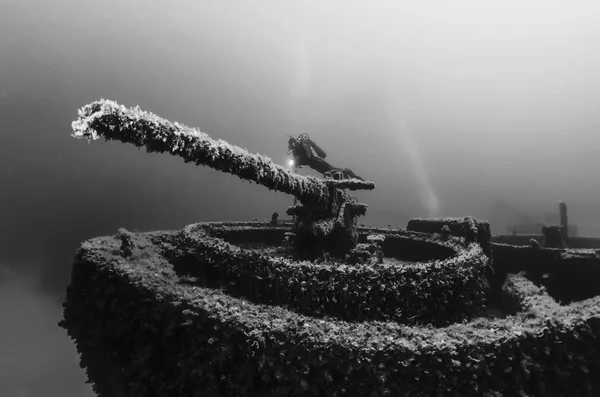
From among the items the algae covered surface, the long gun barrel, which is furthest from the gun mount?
the algae covered surface

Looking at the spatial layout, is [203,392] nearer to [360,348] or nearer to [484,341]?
[360,348]

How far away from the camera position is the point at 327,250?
10836mm

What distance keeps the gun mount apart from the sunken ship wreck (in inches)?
1.3

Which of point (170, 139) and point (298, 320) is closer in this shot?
point (170, 139)

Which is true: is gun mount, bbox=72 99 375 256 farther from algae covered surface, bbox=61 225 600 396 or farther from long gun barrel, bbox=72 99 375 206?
algae covered surface, bbox=61 225 600 396

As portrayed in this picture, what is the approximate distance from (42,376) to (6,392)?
3838mm

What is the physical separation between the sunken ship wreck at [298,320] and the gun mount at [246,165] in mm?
34

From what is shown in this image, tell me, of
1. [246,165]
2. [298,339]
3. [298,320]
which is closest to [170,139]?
[246,165]

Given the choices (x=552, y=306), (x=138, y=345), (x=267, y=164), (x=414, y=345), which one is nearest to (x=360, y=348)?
(x=414, y=345)

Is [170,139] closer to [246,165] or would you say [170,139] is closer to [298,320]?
[246,165]

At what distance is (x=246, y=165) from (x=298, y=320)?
11.4 ft

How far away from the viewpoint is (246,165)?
6.45 metres

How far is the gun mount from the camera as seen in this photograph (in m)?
4.48

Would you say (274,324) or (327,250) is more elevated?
(327,250)
